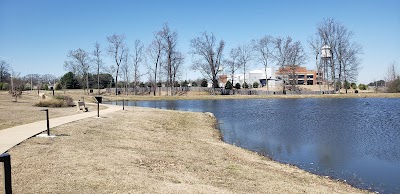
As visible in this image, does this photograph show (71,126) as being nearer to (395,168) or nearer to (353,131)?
(395,168)

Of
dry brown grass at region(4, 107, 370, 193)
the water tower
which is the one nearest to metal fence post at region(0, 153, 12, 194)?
dry brown grass at region(4, 107, 370, 193)

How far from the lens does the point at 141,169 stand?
9.77 metres

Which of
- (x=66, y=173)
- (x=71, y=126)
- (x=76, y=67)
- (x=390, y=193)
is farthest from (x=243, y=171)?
(x=76, y=67)

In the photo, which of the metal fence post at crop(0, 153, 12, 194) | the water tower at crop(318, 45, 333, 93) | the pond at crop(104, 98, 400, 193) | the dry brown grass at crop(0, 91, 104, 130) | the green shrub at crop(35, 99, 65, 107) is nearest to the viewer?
the metal fence post at crop(0, 153, 12, 194)

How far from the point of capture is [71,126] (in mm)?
16625

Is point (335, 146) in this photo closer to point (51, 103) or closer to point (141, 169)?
point (141, 169)

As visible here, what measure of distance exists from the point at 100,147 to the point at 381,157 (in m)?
11.2

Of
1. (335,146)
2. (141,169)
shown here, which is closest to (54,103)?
(335,146)

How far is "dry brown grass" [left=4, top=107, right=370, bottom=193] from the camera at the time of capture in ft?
26.0

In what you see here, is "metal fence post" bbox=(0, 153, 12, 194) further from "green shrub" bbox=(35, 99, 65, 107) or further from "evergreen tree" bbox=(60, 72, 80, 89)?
"evergreen tree" bbox=(60, 72, 80, 89)

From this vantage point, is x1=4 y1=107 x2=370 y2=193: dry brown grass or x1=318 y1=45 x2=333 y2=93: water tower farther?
x1=318 y1=45 x2=333 y2=93: water tower

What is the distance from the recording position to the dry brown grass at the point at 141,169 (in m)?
7.91

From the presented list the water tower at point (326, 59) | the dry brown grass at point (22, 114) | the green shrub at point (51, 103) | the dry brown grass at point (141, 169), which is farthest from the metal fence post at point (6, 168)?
the water tower at point (326, 59)

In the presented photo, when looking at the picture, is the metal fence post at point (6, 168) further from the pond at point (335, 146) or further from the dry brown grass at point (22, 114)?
the dry brown grass at point (22, 114)
